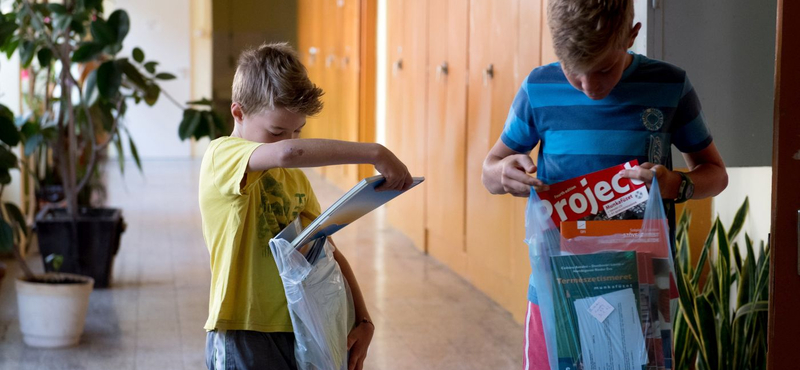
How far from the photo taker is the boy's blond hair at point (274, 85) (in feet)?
4.13

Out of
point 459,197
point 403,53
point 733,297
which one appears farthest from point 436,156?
point 733,297

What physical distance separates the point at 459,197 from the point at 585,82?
10.9ft

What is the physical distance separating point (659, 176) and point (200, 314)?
9.80ft

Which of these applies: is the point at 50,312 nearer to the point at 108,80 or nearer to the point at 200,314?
the point at 200,314

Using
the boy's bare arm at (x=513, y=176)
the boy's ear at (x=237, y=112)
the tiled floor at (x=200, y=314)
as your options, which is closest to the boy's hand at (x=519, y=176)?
the boy's bare arm at (x=513, y=176)

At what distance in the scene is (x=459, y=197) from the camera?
4523 mm

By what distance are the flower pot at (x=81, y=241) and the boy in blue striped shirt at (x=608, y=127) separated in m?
3.26

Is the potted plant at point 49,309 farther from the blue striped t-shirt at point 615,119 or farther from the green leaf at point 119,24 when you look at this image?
the blue striped t-shirt at point 615,119

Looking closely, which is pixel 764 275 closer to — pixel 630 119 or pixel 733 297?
pixel 733 297

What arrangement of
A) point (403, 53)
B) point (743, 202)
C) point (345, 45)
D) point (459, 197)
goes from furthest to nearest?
1. point (345, 45)
2. point (403, 53)
3. point (459, 197)
4. point (743, 202)

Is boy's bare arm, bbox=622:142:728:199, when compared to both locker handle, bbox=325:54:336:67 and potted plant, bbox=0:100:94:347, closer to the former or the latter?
potted plant, bbox=0:100:94:347

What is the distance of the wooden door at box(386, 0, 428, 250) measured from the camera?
520 centimetres

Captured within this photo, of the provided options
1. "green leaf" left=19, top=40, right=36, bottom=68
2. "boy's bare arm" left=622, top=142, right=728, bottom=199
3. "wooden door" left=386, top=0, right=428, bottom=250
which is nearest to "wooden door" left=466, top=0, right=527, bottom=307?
"wooden door" left=386, top=0, right=428, bottom=250

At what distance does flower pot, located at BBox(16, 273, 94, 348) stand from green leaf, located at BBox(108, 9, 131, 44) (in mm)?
1097
